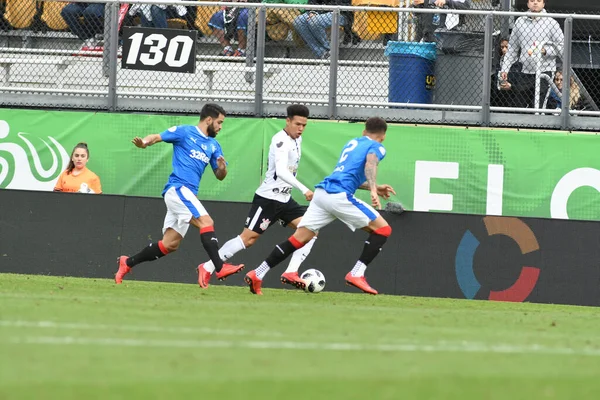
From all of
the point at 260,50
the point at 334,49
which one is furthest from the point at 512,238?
the point at 260,50

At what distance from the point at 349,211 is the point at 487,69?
421 cm

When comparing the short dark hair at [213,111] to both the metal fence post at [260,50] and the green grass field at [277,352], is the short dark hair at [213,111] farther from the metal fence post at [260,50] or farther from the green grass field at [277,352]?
the green grass field at [277,352]

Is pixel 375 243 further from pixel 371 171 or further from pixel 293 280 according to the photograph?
pixel 293 280

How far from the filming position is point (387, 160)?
1644cm

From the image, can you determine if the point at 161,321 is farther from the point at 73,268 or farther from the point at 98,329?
the point at 73,268

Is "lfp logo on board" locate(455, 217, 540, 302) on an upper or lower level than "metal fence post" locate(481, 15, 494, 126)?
lower

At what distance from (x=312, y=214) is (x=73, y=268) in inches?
173

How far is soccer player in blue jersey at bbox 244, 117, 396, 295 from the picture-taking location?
13.1 metres

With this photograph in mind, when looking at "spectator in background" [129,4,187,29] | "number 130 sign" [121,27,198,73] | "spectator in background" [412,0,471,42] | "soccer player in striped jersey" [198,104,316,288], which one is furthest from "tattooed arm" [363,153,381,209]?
"spectator in background" [129,4,187,29]

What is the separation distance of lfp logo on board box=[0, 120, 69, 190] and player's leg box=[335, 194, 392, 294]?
5439mm

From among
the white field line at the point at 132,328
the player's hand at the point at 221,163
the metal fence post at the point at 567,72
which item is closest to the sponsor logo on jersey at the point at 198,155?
the player's hand at the point at 221,163

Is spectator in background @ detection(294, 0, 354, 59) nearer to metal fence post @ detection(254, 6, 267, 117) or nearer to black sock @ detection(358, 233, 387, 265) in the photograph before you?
metal fence post @ detection(254, 6, 267, 117)

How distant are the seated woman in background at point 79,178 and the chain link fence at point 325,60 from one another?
1.12 metres

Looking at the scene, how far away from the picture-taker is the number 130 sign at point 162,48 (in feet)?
54.3
